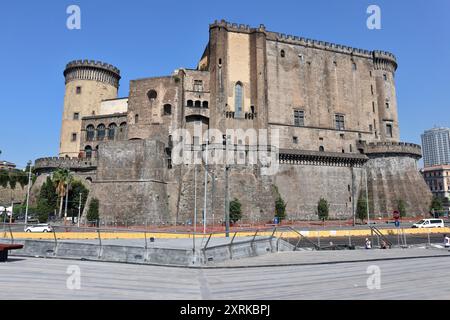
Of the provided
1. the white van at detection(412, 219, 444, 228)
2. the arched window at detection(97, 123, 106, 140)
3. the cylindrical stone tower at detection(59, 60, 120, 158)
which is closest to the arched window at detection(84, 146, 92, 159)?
the arched window at detection(97, 123, 106, 140)

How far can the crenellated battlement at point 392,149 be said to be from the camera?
61.1 meters

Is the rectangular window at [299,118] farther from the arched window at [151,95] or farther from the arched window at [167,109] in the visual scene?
the arched window at [151,95]

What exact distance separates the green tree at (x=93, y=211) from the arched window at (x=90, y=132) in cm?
1814

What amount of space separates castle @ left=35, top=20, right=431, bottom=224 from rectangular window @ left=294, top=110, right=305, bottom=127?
192mm

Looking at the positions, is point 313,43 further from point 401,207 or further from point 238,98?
point 401,207

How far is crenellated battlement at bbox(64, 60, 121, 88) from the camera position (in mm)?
65688

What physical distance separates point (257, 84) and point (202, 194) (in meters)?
19.0

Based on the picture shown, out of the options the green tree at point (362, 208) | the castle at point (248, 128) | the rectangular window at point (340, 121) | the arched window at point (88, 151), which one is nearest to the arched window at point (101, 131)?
the castle at point (248, 128)

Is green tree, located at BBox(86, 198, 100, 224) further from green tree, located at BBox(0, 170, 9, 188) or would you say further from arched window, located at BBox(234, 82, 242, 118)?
green tree, located at BBox(0, 170, 9, 188)

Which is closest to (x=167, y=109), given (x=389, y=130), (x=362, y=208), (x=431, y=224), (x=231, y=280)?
(x=362, y=208)

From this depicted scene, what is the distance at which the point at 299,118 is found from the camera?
5997 centimetres

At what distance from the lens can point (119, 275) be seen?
11062 mm

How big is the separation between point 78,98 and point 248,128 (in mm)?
33508
